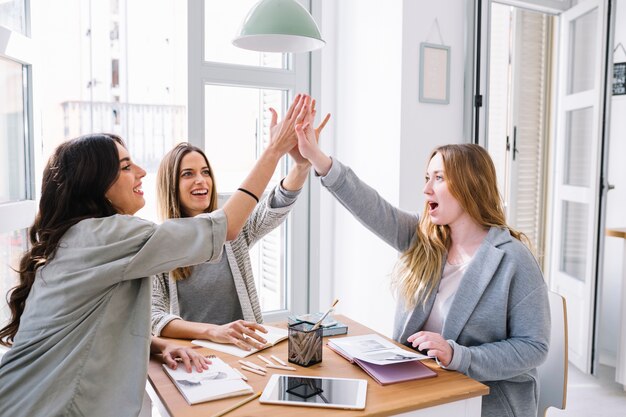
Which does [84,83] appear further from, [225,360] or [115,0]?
[225,360]

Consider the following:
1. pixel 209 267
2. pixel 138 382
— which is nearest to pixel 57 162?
pixel 138 382

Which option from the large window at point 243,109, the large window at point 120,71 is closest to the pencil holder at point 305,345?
the large window at point 243,109

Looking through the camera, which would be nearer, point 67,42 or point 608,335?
point 608,335

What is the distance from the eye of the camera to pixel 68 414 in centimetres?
111

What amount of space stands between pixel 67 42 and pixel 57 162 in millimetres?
6016

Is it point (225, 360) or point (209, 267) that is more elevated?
point (209, 267)

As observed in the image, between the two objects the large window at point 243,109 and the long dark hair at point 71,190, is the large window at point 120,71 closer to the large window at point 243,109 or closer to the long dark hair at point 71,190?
the large window at point 243,109

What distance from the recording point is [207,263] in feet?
6.63

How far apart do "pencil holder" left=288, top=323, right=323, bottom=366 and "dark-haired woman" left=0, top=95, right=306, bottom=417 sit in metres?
0.32

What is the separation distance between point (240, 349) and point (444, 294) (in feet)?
2.09

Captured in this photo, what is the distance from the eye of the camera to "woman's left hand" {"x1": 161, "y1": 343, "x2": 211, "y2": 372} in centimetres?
136

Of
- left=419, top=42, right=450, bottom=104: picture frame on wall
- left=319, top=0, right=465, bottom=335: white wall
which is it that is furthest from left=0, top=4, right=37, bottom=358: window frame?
left=419, top=42, right=450, bottom=104: picture frame on wall

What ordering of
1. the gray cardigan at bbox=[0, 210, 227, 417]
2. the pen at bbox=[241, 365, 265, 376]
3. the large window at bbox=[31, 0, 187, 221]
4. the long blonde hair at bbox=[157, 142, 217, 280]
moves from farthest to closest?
the large window at bbox=[31, 0, 187, 221] → the long blonde hair at bbox=[157, 142, 217, 280] → the pen at bbox=[241, 365, 265, 376] → the gray cardigan at bbox=[0, 210, 227, 417]

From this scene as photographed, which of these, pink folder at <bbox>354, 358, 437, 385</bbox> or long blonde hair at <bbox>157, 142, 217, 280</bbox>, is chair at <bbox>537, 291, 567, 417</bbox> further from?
long blonde hair at <bbox>157, 142, 217, 280</bbox>
